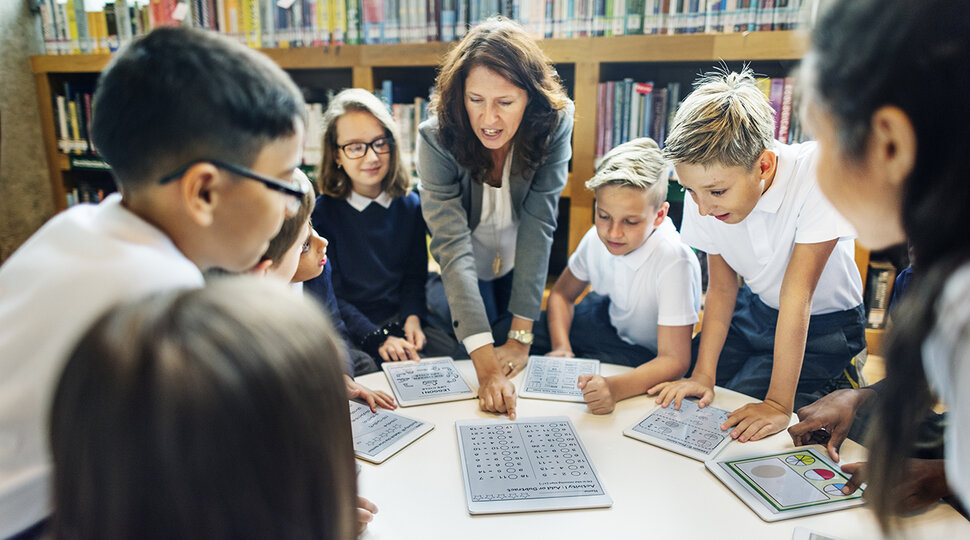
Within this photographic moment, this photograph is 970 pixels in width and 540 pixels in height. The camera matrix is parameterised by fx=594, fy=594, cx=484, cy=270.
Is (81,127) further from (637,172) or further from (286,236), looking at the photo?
(637,172)

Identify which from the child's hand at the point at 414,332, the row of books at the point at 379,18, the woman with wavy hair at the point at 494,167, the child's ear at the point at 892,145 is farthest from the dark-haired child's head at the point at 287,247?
the row of books at the point at 379,18

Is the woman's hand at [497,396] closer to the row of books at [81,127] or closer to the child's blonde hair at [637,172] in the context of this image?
the child's blonde hair at [637,172]

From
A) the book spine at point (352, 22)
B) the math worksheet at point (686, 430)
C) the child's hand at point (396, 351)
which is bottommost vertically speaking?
the child's hand at point (396, 351)

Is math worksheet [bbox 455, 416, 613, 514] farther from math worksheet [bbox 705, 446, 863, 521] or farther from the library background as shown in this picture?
the library background

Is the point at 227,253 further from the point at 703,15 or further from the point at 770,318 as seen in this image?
the point at 703,15

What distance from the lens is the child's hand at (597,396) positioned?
1147 mm

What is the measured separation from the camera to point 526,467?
0.95 metres

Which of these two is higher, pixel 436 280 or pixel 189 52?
pixel 189 52

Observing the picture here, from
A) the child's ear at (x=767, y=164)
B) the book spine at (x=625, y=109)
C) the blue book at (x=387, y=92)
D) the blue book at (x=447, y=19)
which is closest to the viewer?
the child's ear at (x=767, y=164)

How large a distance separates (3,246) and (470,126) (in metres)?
2.74

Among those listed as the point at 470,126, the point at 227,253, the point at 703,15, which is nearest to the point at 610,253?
the point at 470,126

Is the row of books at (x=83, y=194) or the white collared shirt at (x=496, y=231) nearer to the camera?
the white collared shirt at (x=496, y=231)

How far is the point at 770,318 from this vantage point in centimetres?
152

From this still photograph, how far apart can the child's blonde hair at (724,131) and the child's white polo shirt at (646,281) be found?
32cm
